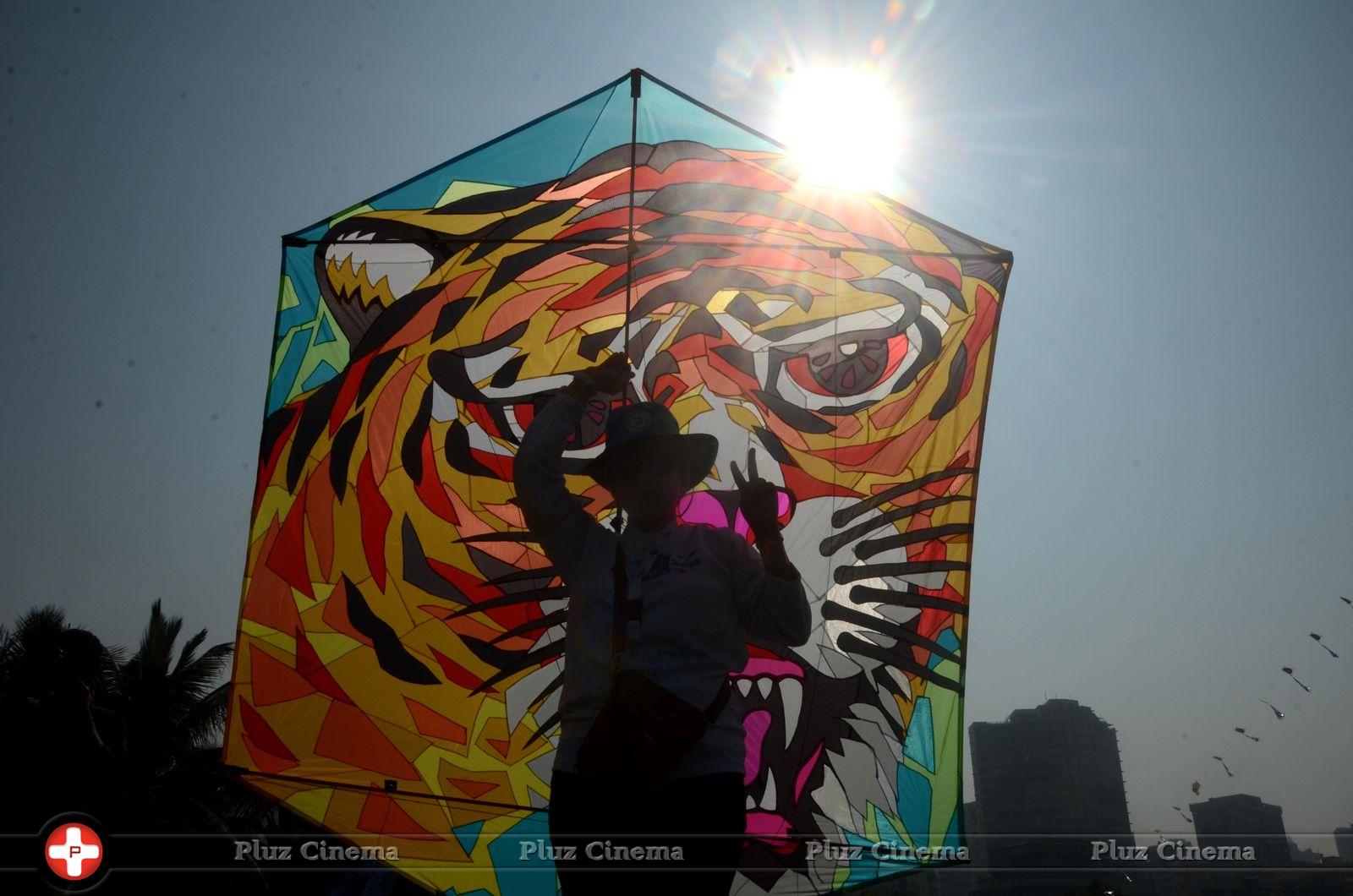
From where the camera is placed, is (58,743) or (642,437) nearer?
(58,743)

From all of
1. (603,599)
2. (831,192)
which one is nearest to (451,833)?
(603,599)

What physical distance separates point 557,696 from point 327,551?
4.11 feet

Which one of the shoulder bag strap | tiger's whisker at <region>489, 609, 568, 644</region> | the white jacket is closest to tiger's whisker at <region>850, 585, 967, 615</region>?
tiger's whisker at <region>489, 609, 568, 644</region>

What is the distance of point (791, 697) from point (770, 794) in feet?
1.42

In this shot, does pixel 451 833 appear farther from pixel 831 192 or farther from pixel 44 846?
pixel 831 192

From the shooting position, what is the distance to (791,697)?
4.73 meters

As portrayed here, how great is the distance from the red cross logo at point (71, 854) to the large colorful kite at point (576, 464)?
2.71 metres

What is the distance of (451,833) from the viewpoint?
14.5 ft

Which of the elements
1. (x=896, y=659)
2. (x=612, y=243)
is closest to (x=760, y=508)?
(x=896, y=659)

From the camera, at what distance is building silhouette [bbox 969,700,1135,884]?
62.6m

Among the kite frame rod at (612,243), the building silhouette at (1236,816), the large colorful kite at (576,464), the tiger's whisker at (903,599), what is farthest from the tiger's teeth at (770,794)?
the building silhouette at (1236,816)

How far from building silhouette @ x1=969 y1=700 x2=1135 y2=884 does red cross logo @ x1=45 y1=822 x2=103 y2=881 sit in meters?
63.8

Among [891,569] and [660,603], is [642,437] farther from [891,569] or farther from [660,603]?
[891,569]

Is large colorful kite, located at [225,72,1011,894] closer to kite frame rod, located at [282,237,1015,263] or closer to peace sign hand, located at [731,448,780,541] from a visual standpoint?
kite frame rod, located at [282,237,1015,263]
